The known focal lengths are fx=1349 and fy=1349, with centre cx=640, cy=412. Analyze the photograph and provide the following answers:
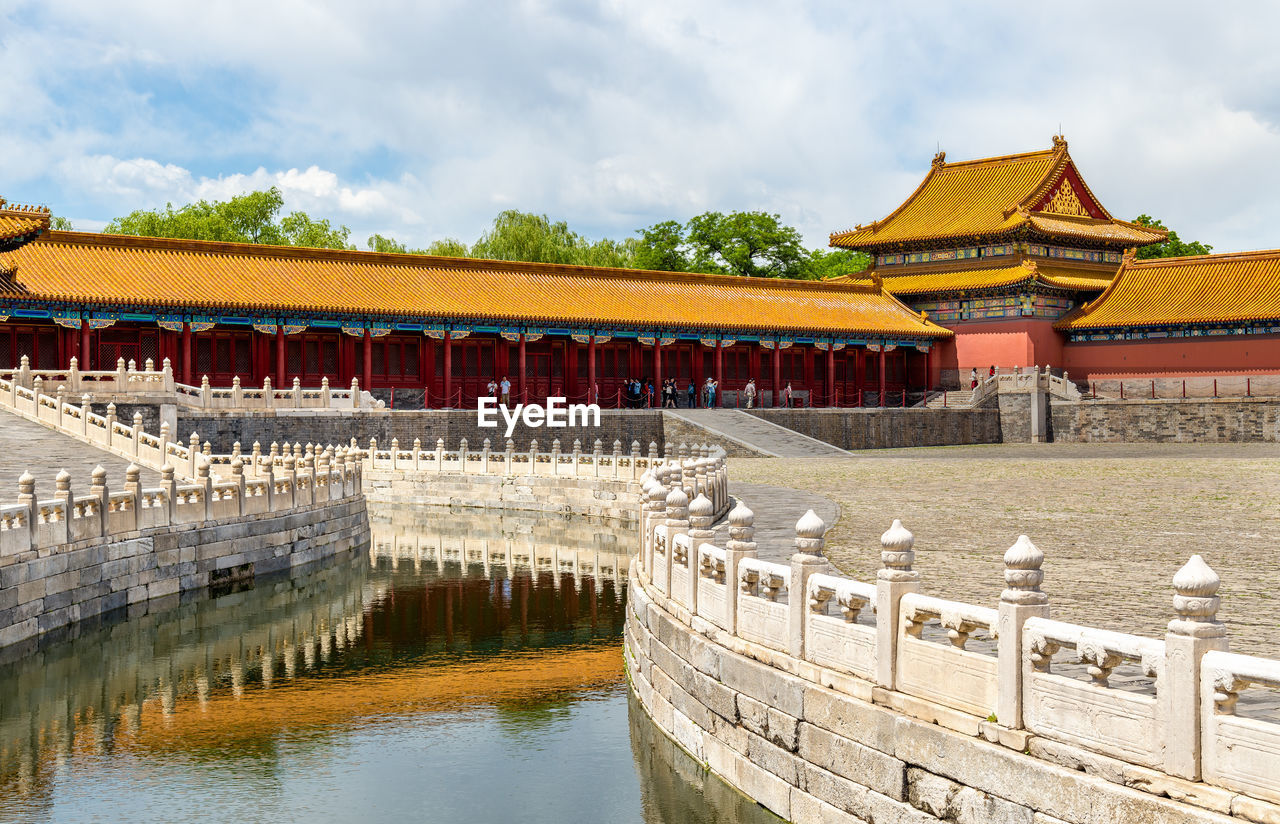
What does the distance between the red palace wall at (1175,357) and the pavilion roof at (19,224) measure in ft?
127

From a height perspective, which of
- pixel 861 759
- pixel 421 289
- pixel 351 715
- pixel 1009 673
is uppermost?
pixel 421 289

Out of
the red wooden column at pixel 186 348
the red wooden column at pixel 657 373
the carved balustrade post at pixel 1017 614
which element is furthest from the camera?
the red wooden column at pixel 657 373

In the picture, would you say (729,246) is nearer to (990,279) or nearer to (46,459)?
(990,279)

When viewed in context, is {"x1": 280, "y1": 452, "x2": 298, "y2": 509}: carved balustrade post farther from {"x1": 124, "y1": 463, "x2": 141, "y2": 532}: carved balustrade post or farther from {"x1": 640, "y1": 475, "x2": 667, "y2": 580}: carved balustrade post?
{"x1": 640, "y1": 475, "x2": 667, "y2": 580}: carved balustrade post


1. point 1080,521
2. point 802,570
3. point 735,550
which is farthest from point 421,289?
point 802,570

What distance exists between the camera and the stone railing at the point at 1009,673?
611 centimetres

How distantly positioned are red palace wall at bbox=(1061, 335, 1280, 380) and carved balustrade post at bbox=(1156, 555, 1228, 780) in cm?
4720

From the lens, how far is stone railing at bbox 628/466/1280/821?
6.11 m

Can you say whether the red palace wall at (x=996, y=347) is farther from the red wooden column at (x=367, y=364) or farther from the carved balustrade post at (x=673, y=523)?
the carved balustrade post at (x=673, y=523)

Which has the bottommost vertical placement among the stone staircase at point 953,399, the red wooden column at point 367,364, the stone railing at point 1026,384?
the stone staircase at point 953,399

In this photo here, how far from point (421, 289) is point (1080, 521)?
30180mm

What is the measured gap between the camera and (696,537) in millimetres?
11680

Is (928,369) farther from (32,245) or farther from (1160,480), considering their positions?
(32,245)

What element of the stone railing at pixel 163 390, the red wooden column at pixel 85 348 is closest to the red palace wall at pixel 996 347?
the stone railing at pixel 163 390
